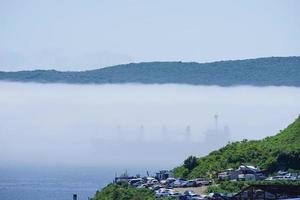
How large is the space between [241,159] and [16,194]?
7042cm

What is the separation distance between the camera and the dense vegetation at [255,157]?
10000cm

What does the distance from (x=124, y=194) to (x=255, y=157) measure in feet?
57.0

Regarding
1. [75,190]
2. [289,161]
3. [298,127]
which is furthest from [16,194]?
[289,161]

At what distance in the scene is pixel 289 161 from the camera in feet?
327

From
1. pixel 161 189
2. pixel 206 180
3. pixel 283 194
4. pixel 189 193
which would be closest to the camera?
pixel 283 194

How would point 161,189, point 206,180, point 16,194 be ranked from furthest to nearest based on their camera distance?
point 16,194 < point 206,180 < point 161,189

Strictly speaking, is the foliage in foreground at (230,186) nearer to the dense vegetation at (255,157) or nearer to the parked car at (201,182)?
the parked car at (201,182)

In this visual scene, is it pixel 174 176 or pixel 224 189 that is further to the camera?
pixel 174 176

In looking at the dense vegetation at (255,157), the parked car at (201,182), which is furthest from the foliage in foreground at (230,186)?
the dense vegetation at (255,157)

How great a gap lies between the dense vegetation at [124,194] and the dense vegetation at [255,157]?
28.6ft

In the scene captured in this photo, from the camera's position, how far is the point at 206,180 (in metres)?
98.8

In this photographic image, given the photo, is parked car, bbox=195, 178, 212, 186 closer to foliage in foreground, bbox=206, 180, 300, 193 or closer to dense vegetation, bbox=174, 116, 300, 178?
dense vegetation, bbox=174, 116, 300, 178

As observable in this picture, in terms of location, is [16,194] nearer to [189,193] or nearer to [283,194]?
[189,193]

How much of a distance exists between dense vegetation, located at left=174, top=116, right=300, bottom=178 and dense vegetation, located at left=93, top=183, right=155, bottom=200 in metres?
8.72
